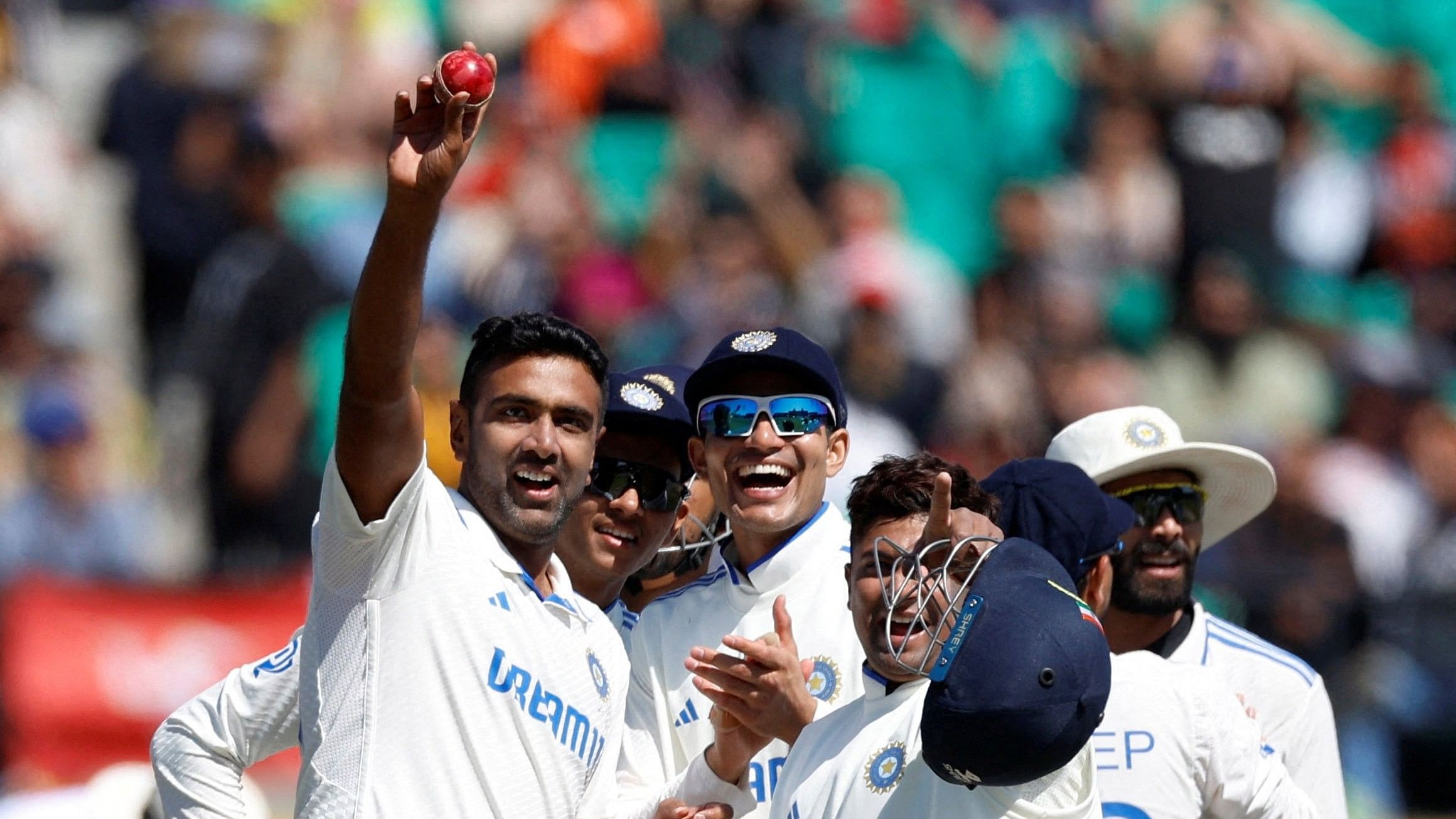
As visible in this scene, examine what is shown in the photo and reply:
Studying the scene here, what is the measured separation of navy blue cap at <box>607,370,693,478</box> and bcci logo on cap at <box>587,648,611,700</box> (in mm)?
1083

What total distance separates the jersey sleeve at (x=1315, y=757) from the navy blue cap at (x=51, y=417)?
712 cm

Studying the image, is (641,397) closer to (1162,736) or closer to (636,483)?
(636,483)

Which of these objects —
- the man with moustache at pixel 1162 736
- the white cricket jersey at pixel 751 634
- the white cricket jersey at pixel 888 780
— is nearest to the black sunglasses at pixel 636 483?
the white cricket jersey at pixel 751 634

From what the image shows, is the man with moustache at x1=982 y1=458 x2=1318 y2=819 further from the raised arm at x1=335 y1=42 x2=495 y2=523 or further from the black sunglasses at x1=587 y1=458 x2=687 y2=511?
the raised arm at x1=335 y1=42 x2=495 y2=523

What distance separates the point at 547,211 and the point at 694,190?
1.15 meters

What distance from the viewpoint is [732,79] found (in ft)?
44.6

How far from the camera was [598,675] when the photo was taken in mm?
4336

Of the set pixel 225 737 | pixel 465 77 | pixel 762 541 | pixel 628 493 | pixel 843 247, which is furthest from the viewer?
pixel 843 247

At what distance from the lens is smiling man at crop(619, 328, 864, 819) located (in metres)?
4.94

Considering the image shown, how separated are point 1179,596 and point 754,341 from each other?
5.26 feet

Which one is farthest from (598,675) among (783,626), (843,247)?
(843,247)

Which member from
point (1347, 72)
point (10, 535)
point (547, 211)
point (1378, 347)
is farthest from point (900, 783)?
point (1347, 72)

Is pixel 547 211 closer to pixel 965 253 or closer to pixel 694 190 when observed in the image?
pixel 694 190

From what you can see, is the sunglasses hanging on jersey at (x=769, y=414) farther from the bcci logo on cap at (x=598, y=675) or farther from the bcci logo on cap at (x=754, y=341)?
the bcci logo on cap at (x=598, y=675)
